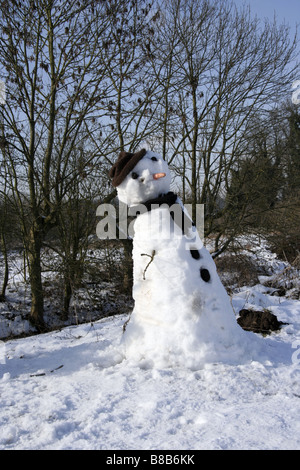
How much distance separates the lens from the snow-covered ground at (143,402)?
6.42 ft

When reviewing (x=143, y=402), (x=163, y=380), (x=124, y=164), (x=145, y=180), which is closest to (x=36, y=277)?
(x=124, y=164)

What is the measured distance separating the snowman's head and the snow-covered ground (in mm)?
1496

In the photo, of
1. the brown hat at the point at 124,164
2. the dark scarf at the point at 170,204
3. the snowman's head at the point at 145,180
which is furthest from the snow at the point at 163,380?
the brown hat at the point at 124,164

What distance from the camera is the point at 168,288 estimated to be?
3025 mm

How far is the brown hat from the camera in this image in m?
3.23

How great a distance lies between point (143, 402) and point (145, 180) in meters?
1.86

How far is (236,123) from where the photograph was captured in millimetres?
9164

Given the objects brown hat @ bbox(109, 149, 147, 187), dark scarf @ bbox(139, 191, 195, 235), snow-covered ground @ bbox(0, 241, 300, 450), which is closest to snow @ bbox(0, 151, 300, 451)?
snow-covered ground @ bbox(0, 241, 300, 450)

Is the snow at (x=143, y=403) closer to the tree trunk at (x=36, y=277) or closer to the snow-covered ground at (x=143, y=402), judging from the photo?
the snow-covered ground at (x=143, y=402)

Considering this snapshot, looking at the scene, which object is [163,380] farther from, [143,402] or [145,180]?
[145,180]

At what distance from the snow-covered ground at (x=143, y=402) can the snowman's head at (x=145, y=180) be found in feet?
4.91
